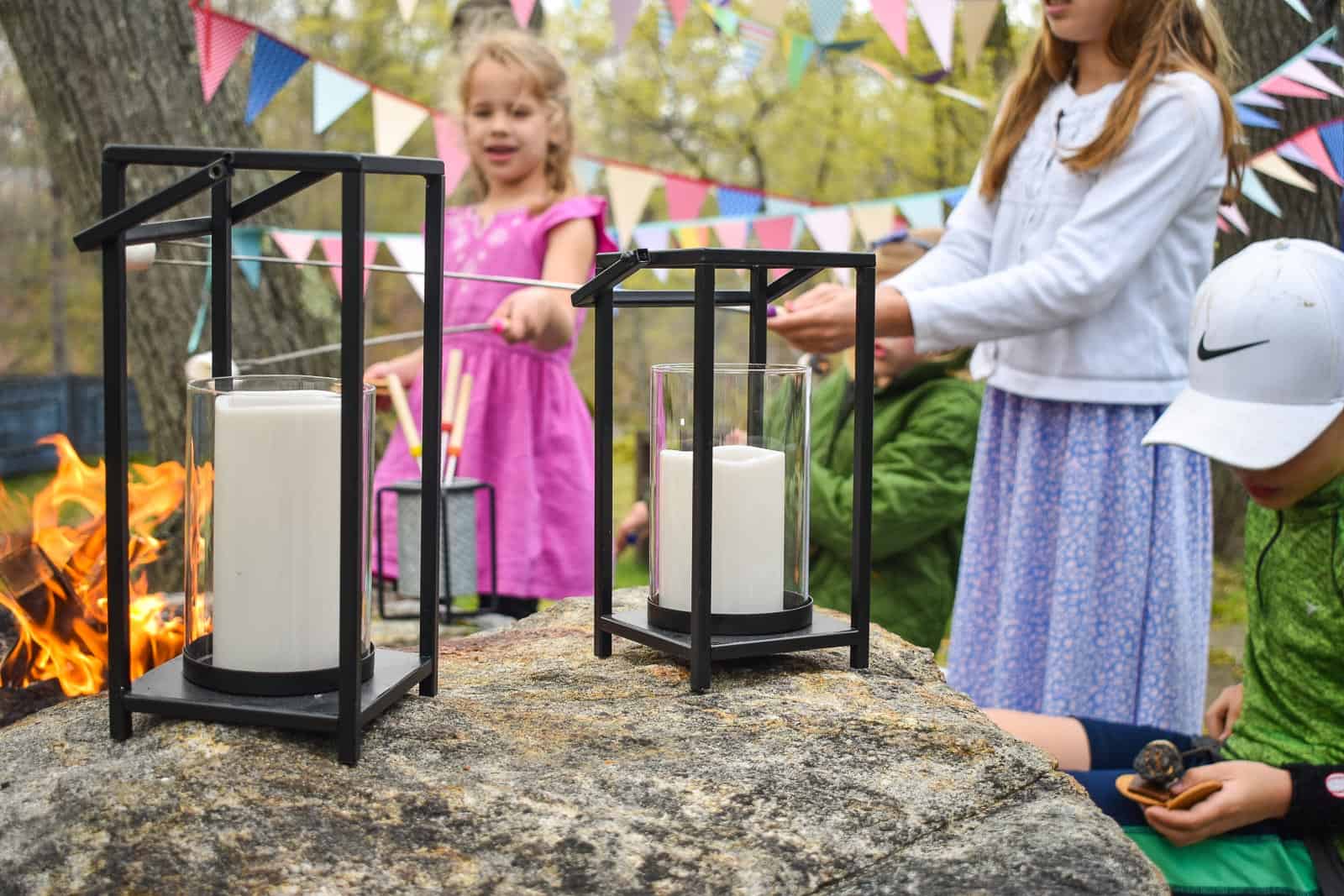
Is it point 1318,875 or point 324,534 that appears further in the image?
point 1318,875

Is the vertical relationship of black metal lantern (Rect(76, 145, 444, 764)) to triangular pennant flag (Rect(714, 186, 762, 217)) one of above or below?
below

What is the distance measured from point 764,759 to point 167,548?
3495 mm

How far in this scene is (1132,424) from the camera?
2418 millimetres

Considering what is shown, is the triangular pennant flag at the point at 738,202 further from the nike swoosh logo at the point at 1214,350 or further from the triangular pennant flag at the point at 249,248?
the nike swoosh logo at the point at 1214,350

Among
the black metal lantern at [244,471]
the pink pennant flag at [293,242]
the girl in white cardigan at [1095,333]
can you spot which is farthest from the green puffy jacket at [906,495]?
the black metal lantern at [244,471]

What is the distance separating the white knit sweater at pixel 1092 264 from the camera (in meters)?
2.31

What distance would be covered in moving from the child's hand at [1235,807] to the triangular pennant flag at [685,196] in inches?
128

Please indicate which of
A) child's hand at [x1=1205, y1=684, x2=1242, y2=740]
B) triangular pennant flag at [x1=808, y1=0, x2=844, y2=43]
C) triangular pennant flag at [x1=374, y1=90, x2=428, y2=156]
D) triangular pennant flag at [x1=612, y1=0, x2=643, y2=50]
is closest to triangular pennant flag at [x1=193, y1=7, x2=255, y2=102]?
triangular pennant flag at [x1=374, y1=90, x2=428, y2=156]

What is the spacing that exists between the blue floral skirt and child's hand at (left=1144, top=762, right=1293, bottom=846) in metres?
0.64

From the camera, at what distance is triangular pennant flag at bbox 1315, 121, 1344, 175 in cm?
387

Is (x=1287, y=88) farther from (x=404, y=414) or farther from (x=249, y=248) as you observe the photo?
(x=249, y=248)

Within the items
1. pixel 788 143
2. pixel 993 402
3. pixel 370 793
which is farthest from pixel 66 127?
pixel 788 143

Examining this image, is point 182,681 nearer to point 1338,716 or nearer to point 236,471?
point 236,471

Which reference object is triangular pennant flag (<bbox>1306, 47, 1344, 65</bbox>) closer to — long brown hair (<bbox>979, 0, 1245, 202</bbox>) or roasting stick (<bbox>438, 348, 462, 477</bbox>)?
long brown hair (<bbox>979, 0, 1245, 202</bbox>)
